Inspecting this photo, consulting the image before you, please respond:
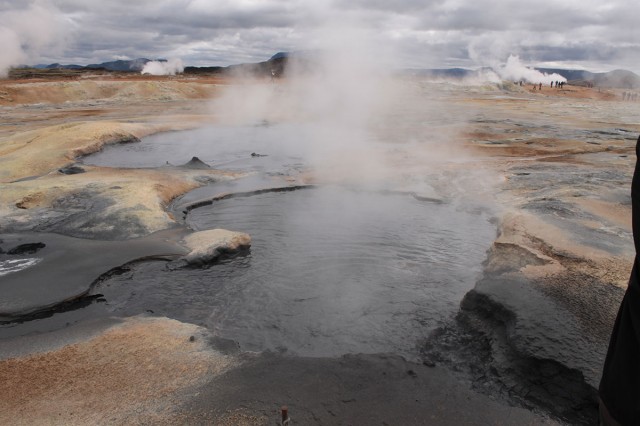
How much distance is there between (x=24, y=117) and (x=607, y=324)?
75.0 feet

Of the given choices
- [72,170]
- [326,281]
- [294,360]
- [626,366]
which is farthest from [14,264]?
[626,366]

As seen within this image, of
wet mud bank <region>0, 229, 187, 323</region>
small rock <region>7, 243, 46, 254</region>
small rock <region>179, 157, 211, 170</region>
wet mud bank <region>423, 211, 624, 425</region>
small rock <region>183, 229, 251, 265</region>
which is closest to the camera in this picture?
wet mud bank <region>423, 211, 624, 425</region>

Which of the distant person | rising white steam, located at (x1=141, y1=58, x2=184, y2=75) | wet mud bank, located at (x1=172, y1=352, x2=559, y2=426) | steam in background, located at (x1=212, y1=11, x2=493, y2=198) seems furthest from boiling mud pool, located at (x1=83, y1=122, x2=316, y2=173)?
rising white steam, located at (x1=141, y1=58, x2=184, y2=75)

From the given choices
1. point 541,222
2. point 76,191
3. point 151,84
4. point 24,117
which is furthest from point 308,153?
point 151,84

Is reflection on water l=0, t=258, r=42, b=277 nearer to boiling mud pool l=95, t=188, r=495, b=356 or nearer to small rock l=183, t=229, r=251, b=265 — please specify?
boiling mud pool l=95, t=188, r=495, b=356

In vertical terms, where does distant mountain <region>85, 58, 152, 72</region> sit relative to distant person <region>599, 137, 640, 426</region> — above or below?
above

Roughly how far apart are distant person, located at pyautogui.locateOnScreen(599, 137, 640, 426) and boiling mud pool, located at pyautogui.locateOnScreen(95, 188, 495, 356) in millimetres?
2234

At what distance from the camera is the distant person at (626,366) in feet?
3.96

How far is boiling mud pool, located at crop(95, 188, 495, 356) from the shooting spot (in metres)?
3.84

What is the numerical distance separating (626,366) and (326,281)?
3557mm

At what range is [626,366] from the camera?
4.17 feet

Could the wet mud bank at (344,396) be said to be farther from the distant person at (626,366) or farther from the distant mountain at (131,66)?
the distant mountain at (131,66)

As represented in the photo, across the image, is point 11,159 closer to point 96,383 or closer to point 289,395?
point 96,383

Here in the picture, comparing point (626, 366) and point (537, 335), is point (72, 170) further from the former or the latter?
point (626, 366)
